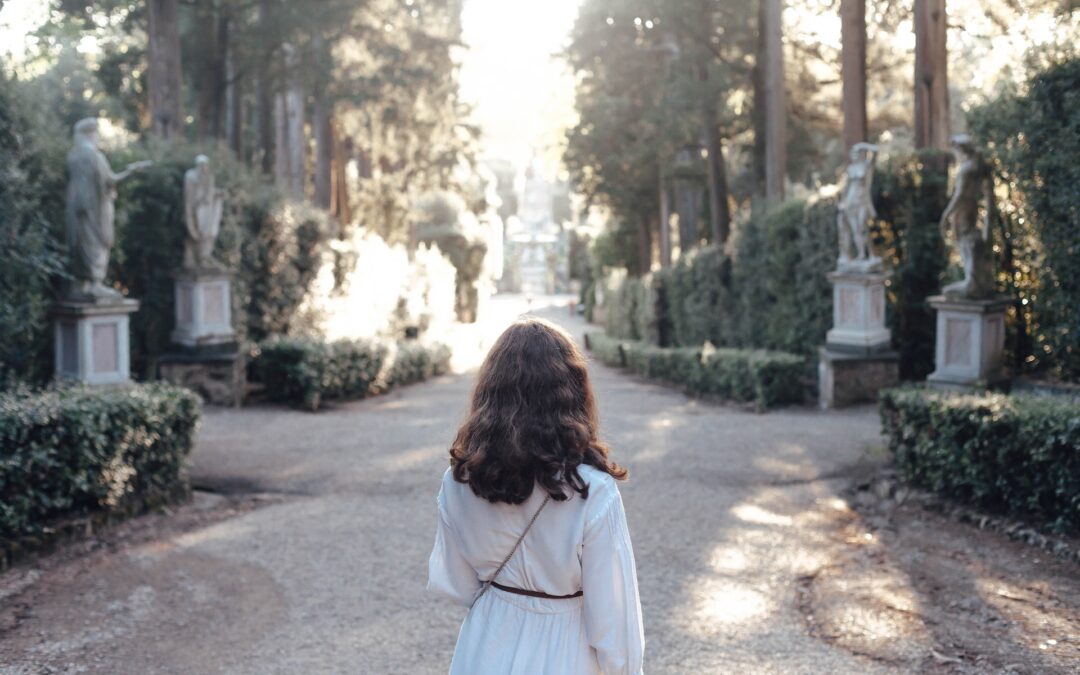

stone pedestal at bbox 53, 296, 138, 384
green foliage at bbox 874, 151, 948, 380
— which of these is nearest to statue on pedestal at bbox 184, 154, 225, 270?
stone pedestal at bbox 53, 296, 138, 384

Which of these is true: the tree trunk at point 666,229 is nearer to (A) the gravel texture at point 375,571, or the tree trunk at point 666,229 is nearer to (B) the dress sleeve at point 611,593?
(A) the gravel texture at point 375,571

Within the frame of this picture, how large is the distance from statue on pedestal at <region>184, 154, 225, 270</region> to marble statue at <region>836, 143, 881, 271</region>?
825cm

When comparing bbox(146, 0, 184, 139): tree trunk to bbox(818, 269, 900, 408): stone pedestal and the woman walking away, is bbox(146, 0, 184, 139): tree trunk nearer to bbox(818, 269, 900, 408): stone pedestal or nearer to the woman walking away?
bbox(818, 269, 900, 408): stone pedestal

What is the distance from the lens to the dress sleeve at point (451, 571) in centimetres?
271

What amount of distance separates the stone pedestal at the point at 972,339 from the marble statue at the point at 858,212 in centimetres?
234

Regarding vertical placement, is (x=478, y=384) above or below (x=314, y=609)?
above

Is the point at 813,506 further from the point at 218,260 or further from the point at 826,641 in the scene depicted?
the point at 218,260

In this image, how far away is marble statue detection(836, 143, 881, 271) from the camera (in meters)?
13.5

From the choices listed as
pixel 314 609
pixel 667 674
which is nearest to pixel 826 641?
pixel 667 674

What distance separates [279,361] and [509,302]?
47729mm

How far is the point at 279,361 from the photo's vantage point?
14.9 m

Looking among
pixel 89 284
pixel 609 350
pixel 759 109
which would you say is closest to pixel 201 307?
pixel 89 284

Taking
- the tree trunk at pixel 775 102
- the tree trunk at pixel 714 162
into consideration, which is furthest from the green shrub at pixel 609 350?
the tree trunk at pixel 775 102

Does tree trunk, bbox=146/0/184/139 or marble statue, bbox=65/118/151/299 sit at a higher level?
tree trunk, bbox=146/0/184/139
